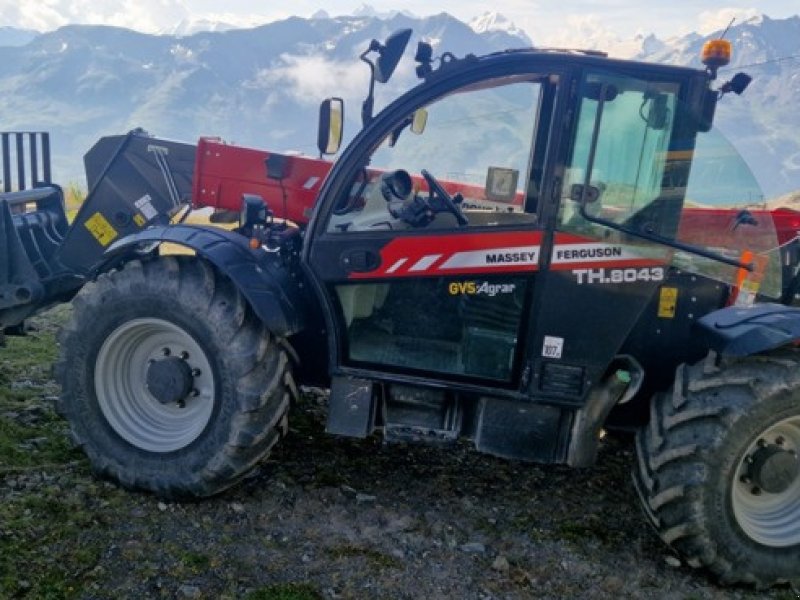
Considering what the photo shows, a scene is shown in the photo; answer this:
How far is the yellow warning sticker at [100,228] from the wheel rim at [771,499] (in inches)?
175

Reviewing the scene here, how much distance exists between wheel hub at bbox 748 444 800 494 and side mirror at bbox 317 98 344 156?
298cm

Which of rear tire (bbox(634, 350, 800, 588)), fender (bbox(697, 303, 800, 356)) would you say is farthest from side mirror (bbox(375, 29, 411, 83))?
rear tire (bbox(634, 350, 800, 588))

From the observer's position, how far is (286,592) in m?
3.60

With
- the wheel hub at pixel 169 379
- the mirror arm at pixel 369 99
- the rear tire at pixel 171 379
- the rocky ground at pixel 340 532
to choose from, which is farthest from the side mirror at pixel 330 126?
the rocky ground at pixel 340 532

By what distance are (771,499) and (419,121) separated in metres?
2.90

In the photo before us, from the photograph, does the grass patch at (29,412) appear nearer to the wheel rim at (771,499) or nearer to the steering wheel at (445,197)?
the steering wheel at (445,197)

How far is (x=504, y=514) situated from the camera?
178 inches

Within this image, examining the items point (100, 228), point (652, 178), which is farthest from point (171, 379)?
point (652, 178)

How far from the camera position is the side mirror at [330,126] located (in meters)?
4.55

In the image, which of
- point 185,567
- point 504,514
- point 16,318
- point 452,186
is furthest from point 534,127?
point 16,318

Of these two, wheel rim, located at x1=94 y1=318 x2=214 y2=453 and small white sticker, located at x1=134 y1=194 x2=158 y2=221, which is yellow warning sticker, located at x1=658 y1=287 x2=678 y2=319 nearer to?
wheel rim, located at x1=94 y1=318 x2=214 y2=453

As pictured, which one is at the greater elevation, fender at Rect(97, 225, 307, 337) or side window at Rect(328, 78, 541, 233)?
side window at Rect(328, 78, 541, 233)

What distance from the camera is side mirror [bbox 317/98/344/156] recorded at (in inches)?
179

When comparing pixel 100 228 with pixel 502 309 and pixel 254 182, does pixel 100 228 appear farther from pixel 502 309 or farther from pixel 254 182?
pixel 502 309
